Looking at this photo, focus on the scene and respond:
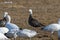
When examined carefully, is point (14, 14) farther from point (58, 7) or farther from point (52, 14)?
point (58, 7)

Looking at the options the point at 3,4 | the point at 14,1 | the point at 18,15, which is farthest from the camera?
the point at 14,1

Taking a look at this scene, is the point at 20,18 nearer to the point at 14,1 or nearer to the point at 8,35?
the point at 8,35

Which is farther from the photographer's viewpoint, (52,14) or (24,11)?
(24,11)

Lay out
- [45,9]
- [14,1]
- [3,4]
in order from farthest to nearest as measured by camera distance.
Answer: [14,1] → [3,4] → [45,9]

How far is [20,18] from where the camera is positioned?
17.5m

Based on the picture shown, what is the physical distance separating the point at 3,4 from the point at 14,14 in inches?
191

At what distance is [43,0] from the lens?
25.8m

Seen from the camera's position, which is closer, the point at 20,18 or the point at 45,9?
the point at 20,18

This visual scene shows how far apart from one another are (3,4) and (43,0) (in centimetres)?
353

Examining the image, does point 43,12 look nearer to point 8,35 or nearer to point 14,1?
point 14,1

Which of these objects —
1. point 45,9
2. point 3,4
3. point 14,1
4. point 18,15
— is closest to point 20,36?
point 18,15

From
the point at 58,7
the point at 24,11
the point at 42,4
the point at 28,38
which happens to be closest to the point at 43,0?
the point at 42,4

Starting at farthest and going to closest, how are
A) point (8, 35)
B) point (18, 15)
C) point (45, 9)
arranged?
point (45, 9) → point (18, 15) → point (8, 35)

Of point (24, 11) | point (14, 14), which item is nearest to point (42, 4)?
point (24, 11)
